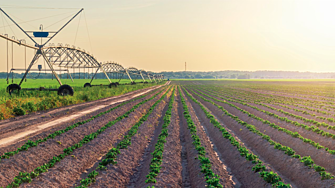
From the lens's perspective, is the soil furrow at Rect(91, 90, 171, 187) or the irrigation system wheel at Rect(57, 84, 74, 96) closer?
the soil furrow at Rect(91, 90, 171, 187)

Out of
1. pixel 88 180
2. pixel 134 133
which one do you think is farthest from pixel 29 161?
pixel 134 133

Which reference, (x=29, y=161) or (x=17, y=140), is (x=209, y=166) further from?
(x=17, y=140)

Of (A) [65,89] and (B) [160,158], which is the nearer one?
(B) [160,158]

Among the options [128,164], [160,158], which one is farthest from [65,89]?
[160,158]

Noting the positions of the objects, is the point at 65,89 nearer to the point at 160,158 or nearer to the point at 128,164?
the point at 128,164

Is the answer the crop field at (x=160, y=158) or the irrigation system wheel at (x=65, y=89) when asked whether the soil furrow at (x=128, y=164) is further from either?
the irrigation system wheel at (x=65, y=89)

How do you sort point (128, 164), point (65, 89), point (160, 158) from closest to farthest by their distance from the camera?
point (128, 164)
point (160, 158)
point (65, 89)

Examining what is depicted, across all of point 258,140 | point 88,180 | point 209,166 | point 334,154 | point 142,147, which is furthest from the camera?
point 258,140

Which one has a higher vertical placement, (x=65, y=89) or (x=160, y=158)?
(x=65, y=89)

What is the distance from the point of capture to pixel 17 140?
12578 mm

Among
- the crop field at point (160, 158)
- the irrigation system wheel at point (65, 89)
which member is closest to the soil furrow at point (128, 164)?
the crop field at point (160, 158)

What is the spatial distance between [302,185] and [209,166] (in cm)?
291

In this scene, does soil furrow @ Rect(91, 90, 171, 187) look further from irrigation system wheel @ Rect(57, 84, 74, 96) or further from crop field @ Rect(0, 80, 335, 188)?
irrigation system wheel @ Rect(57, 84, 74, 96)

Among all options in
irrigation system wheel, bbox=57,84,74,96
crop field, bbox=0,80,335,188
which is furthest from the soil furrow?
irrigation system wheel, bbox=57,84,74,96
